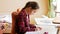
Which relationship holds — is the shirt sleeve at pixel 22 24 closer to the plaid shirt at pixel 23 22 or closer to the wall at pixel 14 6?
the plaid shirt at pixel 23 22

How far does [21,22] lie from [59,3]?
1150mm

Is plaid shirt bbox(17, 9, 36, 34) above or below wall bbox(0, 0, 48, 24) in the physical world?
below

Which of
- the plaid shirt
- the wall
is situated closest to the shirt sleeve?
the plaid shirt

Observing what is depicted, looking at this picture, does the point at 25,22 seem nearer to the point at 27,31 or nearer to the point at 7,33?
the point at 27,31

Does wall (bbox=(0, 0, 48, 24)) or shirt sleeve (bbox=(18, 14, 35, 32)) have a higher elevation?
wall (bbox=(0, 0, 48, 24))

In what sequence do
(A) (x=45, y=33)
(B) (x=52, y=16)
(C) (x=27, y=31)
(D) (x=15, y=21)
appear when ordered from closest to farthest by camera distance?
(A) (x=45, y=33) → (C) (x=27, y=31) → (D) (x=15, y=21) → (B) (x=52, y=16)

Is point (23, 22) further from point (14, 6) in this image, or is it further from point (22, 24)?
point (14, 6)

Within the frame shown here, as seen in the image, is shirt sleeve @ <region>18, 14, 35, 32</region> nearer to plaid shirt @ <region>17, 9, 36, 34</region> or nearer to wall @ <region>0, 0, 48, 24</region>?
plaid shirt @ <region>17, 9, 36, 34</region>

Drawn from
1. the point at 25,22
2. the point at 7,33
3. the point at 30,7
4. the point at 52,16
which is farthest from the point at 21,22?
the point at 52,16

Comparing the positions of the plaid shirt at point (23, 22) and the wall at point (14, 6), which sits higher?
the wall at point (14, 6)

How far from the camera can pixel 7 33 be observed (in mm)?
2217

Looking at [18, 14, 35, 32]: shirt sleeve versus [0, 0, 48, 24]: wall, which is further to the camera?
[0, 0, 48, 24]: wall

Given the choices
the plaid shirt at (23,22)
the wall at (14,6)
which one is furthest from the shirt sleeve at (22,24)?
the wall at (14,6)

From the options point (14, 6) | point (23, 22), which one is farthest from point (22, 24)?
point (14, 6)
